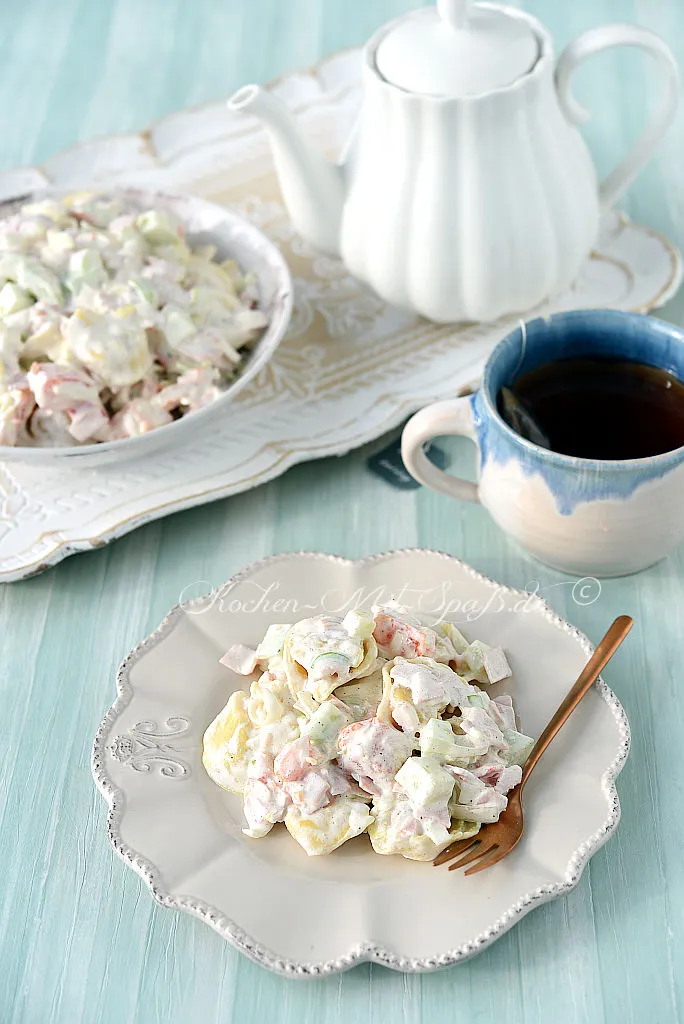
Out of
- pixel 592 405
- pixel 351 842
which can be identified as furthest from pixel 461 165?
pixel 351 842

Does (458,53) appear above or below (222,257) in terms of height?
above

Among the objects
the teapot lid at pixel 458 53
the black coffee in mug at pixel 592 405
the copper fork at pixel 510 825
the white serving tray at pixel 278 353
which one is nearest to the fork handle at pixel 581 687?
the copper fork at pixel 510 825

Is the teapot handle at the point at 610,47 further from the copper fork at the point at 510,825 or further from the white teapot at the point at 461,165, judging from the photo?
the copper fork at the point at 510,825

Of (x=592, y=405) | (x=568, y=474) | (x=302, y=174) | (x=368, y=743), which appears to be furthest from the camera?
(x=302, y=174)

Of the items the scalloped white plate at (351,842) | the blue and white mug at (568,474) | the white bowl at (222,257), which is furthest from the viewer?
the white bowl at (222,257)

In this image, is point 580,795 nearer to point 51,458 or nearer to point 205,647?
point 205,647

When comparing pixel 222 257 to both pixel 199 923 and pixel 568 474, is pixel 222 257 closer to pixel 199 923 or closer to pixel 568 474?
pixel 568 474
